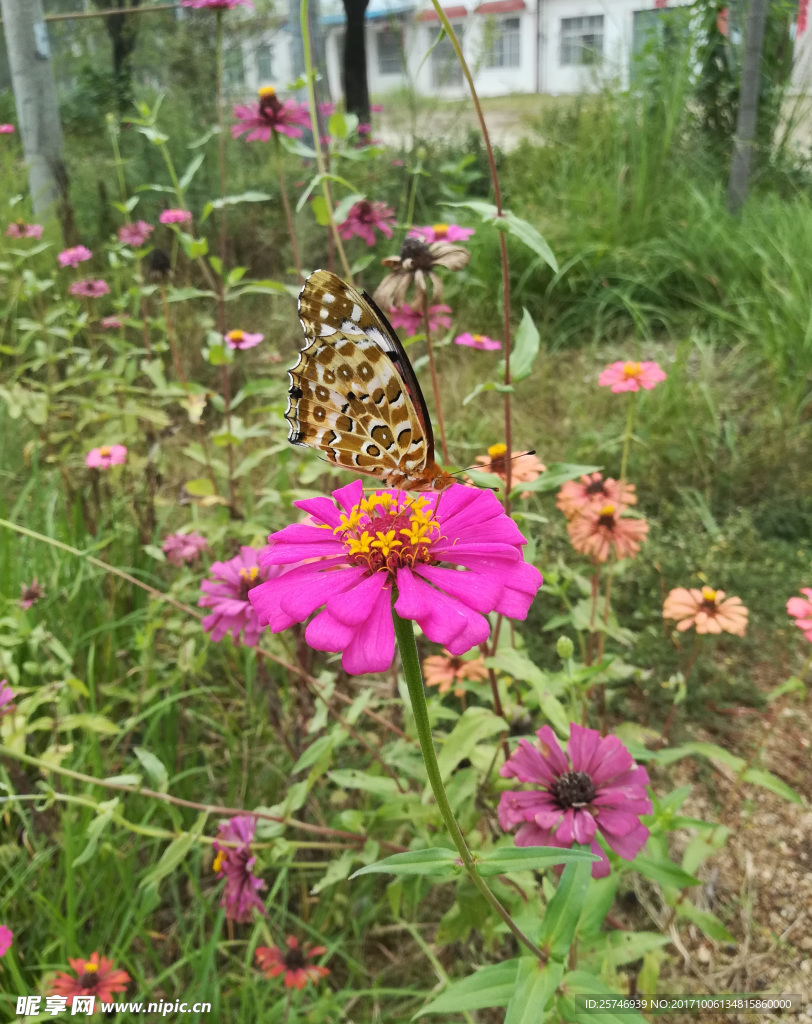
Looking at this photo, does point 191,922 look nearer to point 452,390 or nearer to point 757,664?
point 757,664

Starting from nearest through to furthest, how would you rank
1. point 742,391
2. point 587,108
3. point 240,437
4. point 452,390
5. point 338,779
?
1. point 338,779
2. point 240,437
3. point 742,391
4. point 452,390
5. point 587,108

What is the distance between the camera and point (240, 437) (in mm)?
1805

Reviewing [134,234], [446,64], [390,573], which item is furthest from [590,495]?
[446,64]

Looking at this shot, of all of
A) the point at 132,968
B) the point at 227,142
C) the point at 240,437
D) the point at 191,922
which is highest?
the point at 227,142

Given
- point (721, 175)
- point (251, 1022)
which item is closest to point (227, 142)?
point (721, 175)

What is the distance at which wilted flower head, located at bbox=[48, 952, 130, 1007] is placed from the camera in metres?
1.08

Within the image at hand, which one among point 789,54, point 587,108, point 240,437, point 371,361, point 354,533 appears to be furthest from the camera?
point 587,108

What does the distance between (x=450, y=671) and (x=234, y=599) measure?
0.45 metres

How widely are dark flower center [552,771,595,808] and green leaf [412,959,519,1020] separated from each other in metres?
0.21

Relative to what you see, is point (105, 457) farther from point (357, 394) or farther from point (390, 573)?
point (390, 573)

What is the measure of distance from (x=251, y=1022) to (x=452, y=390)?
235 cm

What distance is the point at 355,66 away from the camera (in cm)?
575

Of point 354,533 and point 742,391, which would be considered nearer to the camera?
point 354,533

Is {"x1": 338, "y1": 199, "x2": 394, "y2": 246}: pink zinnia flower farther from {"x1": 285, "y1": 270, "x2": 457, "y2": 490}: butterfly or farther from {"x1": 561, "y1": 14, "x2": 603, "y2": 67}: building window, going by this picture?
{"x1": 561, "y1": 14, "x2": 603, "y2": 67}: building window
